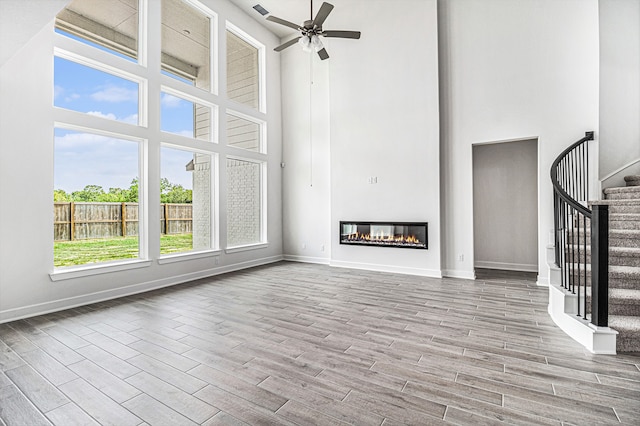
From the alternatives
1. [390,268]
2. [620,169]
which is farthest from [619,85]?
[390,268]

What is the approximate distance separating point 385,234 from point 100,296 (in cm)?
478

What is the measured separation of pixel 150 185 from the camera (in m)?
5.00

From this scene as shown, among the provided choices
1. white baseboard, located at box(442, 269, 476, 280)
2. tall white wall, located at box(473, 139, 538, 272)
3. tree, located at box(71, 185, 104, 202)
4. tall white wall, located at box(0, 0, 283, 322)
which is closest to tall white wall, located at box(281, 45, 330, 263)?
white baseboard, located at box(442, 269, 476, 280)

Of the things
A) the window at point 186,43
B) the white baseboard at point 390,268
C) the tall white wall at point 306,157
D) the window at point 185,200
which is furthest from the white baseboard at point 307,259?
the window at point 186,43

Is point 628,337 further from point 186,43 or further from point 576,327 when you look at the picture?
point 186,43

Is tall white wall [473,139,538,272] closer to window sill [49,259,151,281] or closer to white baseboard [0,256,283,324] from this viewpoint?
white baseboard [0,256,283,324]

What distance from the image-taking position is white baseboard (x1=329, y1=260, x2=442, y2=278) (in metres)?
5.74

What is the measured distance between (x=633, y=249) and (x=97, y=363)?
5.15m

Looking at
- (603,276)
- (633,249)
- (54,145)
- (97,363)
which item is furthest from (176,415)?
(633,249)

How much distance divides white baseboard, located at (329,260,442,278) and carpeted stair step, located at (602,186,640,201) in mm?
2666

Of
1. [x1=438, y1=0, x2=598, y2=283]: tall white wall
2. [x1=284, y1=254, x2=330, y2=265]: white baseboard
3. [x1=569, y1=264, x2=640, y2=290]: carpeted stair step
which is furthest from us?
[x1=284, y1=254, x2=330, y2=265]: white baseboard

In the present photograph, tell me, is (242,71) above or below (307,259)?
above

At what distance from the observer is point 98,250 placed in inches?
178

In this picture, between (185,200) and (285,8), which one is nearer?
(185,200)
